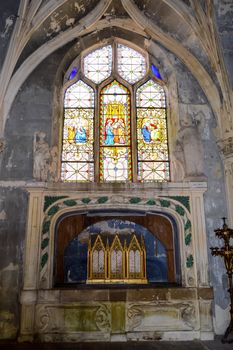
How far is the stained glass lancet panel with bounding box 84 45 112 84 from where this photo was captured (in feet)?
28.9

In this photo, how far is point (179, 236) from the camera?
726cm

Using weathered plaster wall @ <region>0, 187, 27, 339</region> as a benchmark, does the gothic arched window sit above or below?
above

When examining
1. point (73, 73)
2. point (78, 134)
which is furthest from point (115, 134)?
point (73, 73)

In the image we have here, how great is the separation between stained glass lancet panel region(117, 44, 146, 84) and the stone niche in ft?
9.86

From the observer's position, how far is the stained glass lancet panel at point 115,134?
315 inches

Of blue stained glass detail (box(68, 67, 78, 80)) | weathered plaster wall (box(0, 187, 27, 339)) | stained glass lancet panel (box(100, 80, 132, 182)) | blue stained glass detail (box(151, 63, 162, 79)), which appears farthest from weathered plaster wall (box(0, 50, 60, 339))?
blue stained glass detail (box(151, 63, 162, 79))

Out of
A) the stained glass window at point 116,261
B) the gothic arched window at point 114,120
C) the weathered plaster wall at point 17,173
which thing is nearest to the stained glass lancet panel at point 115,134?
the gothic arched window at point 114,120

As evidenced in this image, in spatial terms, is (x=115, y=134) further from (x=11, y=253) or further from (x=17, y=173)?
(x=11, y=253)

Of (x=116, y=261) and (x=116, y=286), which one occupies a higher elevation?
(x=116, y=261)

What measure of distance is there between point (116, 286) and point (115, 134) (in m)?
3.32

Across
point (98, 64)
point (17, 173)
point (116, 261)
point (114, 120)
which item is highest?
point (98, 64)

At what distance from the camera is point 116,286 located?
6.98m

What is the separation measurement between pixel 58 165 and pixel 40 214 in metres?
1.21

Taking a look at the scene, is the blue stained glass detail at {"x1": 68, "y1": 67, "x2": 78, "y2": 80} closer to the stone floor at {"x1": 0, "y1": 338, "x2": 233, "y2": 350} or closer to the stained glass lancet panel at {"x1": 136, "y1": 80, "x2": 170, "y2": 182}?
the stained glass lancet panel at {"x1": 136, "y1": 80, "x2": 170, "y2": 182}
